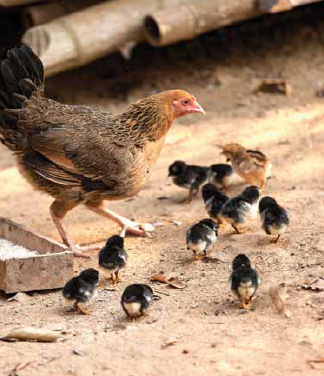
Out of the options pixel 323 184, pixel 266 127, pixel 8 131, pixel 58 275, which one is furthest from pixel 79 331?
pixel 266 127

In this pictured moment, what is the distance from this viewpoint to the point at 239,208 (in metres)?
6.76

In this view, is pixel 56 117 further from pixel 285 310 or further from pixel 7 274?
pixel 285 310

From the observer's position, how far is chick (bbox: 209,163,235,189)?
316 inches

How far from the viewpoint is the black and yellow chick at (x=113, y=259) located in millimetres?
6094

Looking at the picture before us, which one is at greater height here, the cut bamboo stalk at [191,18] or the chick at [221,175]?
the cut bamboo stalk at [191,18]

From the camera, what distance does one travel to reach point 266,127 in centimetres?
965

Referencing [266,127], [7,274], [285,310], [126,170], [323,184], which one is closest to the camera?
[285,310]

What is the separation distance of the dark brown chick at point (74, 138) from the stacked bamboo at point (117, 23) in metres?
2.71

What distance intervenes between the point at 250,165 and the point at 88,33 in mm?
3193

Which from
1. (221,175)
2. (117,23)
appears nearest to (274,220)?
(221,175)

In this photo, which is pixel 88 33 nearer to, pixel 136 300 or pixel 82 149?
pixel 82 149

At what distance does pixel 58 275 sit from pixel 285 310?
1830mm

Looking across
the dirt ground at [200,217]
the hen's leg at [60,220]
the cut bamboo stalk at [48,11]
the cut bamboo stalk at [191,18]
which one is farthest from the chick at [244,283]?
the cut bamboo stalk at [48,11]

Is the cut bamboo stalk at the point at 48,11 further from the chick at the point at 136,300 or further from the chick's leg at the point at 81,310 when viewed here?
the chick at the point at 136,300
